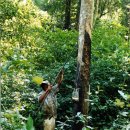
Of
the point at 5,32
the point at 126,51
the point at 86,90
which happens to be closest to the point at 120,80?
the point at 126,51

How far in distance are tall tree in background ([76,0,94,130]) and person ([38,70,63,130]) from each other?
0.54m

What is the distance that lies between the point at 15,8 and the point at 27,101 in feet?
21.8

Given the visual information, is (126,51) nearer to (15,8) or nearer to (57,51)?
(57,51)

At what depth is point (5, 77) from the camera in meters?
9.88

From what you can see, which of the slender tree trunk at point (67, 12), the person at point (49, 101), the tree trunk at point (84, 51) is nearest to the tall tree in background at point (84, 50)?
the tree trunk at point (84, 51)

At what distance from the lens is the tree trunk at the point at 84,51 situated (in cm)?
957

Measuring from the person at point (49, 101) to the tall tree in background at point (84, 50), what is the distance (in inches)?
21.3

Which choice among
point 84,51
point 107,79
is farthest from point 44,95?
point 107,79

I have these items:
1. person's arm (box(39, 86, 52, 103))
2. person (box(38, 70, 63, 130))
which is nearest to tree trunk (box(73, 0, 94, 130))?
person (box(38, 70, 63, 130))

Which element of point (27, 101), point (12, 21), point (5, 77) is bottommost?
point (27, 101)

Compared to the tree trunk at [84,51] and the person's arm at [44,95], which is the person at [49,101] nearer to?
the person's arm at [44,95]

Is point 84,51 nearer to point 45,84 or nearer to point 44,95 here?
point 45,84

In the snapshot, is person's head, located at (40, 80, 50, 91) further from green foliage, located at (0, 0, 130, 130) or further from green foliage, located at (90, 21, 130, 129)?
green foliage, located at (90, 21, 130, 129)

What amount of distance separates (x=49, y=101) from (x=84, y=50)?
1.43 meters
